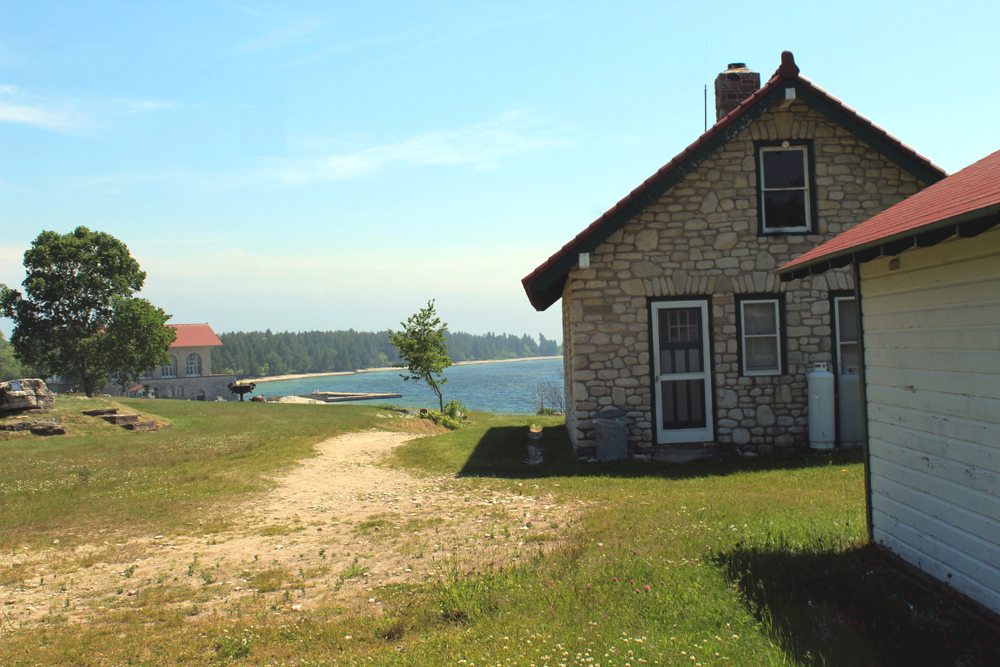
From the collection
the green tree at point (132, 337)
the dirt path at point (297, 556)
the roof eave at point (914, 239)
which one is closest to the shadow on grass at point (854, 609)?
the dirt path at point (297, 556)

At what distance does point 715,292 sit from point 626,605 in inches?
315

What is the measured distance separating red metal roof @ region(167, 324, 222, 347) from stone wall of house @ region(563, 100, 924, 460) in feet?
219

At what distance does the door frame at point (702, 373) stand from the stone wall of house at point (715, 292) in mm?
93

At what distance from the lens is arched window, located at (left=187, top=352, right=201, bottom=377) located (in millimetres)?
70125

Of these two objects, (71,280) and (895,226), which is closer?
(895,226)

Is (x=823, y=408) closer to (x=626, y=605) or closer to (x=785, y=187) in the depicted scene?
(x=785, y=187)

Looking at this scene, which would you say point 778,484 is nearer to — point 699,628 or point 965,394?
point 965,394

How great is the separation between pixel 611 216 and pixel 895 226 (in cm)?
648

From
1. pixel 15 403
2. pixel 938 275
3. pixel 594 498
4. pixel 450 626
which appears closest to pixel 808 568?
pixel 938 275

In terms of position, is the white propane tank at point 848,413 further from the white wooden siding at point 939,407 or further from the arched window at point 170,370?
the arched window at point 170,370

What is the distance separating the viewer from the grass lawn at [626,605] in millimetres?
4156

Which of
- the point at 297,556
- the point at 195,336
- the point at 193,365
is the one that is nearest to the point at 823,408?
the point at 297,556

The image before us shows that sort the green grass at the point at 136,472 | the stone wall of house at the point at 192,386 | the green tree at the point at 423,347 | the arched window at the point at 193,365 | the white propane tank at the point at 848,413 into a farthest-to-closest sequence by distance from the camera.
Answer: the arched window at the point at 193,365 → the stone wall of house at the point at 192,386 → the green tree at the point at 423,347 → the white propane tank at the point at 848,413 → the green grass at the point at 136,472

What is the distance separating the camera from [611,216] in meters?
11.3
